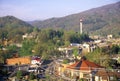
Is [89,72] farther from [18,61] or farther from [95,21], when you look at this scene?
[95,21]

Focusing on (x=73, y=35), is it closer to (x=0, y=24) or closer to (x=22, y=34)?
(x=22, y=34)

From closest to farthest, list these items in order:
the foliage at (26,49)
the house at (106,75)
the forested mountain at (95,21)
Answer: the house at (106,75) → the foliage at (26,49) → the forested mountain at (95,21)

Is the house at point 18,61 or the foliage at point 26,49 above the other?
the foliage at point 26,49

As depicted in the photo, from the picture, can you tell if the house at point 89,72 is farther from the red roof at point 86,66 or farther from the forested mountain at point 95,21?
the forested mountain at point 95,21

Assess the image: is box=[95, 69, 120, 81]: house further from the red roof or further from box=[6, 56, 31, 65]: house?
box=[6, 56, 31, 65]: house

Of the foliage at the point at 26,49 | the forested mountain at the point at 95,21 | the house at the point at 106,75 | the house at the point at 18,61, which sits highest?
the forested mountain at the point at 95,21

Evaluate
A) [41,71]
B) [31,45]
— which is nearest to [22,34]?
[31,45]

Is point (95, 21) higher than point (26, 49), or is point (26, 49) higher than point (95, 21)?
point (95, 21)

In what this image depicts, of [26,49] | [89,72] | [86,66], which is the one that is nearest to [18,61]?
[26,49]

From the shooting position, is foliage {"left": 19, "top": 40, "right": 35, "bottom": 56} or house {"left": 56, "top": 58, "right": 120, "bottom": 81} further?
foliage {"left": 19, "top": 40, "right": 35, "bottom": 56}

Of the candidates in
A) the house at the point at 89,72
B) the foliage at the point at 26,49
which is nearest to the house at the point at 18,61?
the foliage at the point at 26,49

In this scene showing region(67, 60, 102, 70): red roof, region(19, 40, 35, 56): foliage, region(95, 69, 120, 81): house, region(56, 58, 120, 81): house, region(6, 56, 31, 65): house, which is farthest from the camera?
region(19, 40, 35, 56): foliage

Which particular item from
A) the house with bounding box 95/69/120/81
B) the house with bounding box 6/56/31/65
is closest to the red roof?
the house with bounding box 95/69/120/81
